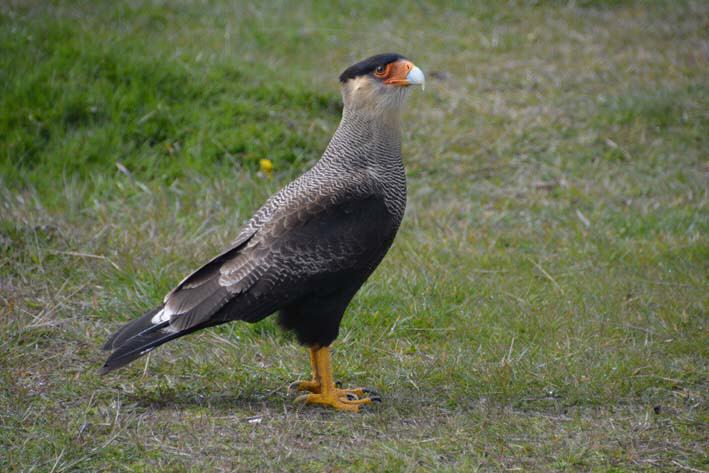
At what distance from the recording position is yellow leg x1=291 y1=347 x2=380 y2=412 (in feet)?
12.5

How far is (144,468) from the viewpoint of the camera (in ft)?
10.5

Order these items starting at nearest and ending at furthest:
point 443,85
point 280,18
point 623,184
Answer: point 623,184, point 443,85, point 280,18

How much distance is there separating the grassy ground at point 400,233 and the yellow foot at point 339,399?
58 millimetres

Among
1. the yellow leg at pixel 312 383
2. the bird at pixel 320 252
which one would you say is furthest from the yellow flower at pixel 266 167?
the yellow leg at pixel 312 383

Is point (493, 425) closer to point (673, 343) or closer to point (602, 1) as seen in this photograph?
point (673, 343)

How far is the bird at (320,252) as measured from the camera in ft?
12.1

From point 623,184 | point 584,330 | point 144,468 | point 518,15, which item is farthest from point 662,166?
point 144,468

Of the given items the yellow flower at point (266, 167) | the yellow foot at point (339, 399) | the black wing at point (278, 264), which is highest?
the black wing at point (278, 264)

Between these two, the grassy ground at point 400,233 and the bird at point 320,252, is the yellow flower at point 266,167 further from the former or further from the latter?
the bird at point 320,252

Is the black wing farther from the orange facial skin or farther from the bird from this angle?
the orange facial skin

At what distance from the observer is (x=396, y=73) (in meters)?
3.97

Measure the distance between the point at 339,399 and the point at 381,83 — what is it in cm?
134

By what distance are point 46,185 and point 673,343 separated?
3.88 meters

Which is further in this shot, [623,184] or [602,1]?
[602,1]
